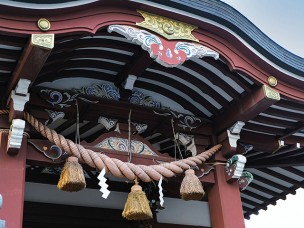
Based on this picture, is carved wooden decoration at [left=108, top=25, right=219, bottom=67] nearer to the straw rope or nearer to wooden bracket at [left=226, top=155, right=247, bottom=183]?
the straw rope

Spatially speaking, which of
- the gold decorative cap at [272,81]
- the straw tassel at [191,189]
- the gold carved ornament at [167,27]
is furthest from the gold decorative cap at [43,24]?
the gold decorative cap at [272,81]

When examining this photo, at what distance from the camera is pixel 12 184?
4.73m

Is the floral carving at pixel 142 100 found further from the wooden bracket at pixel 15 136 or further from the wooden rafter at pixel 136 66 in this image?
the wooden bracket at pixel 15 136

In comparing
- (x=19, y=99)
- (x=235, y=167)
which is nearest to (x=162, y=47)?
(x=19, y=99)

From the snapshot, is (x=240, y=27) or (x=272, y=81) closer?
(x=240, y=27)

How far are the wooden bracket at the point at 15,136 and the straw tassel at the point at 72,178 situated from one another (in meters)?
0.55

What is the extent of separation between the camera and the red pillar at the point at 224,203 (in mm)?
5848

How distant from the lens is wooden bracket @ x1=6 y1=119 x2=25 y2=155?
4836mm

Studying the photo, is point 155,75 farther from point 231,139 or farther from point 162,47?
point 231,139

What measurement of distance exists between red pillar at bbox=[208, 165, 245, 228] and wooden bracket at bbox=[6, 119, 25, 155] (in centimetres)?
260

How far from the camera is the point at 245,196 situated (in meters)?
9.26

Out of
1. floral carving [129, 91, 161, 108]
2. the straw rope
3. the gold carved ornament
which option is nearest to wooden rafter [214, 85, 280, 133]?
floral carving [129, 91, 161, 108]

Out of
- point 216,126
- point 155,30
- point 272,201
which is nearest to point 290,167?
point 272,201

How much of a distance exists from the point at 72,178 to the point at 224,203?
214 centimetres
